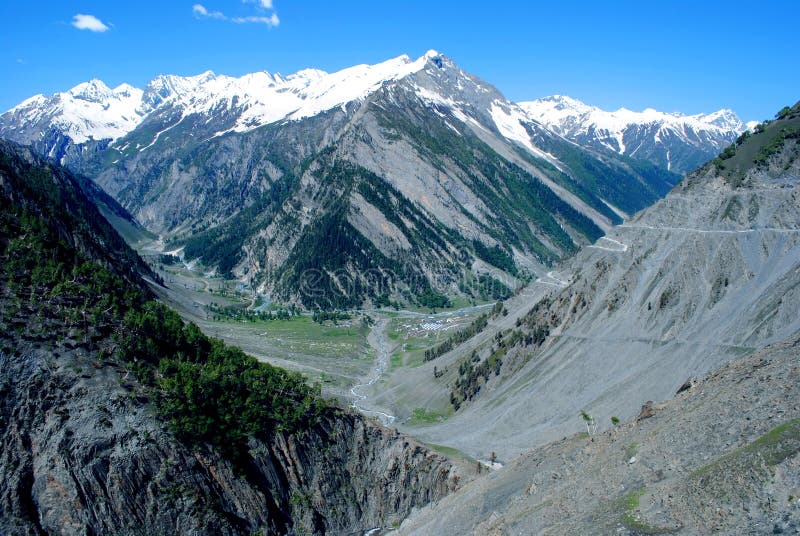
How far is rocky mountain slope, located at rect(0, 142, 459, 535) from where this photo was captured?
45125mm

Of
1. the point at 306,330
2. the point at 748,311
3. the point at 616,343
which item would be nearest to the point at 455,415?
the point at 616,343

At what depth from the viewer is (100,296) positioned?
5834cm

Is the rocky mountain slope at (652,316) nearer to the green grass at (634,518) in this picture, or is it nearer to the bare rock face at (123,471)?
the bare rock face at (123,471)

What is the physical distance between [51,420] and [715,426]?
147 ft

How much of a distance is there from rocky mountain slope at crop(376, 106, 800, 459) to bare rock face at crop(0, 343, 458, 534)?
24.8 m

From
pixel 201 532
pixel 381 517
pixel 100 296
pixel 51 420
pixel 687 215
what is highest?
pixel 687 215

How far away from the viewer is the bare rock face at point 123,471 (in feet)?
145

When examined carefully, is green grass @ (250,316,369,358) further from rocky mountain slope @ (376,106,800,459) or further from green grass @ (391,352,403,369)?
rocky mountain slope @ (376,106,800,459)

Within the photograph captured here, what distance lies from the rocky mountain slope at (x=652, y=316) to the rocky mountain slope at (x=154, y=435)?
791 inches

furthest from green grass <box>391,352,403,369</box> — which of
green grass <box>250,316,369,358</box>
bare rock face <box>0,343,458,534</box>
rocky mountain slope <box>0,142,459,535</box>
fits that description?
bare rock face <box>0,343,458,534</box>

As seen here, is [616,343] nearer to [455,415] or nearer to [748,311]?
[748,311]

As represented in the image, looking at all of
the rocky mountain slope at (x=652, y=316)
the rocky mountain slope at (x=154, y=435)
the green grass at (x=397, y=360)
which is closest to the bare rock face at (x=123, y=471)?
the rocky mountain slope at (x=154, y=435)

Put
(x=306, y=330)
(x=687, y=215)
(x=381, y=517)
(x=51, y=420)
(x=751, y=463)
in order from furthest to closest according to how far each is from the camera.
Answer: (x=306, y=330), (x=687, y=215), (x=381, y=517), (x=51, y=420), (x=751, y=463)

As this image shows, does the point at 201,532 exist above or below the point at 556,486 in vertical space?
below
